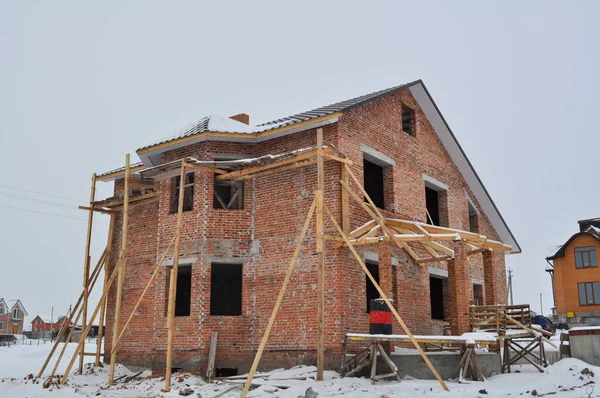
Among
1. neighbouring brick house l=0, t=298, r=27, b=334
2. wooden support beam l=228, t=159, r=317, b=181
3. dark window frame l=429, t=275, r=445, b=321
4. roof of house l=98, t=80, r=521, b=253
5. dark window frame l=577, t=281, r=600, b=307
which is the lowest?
neighbouring brick house l=0, t=298, r=27, b=334

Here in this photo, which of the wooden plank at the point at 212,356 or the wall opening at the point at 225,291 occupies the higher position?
the wall opening at the point at 225,291

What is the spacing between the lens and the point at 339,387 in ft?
38.1

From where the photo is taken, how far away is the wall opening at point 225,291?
1633 centimetres

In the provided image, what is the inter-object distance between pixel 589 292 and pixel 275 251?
28.1m

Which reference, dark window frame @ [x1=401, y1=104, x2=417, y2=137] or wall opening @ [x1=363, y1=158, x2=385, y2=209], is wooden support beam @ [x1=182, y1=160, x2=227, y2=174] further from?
dark window frame @ [x1=401, y1=104, x2=417, y2=137]

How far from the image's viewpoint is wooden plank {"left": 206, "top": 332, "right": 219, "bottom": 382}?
13859 millimetres

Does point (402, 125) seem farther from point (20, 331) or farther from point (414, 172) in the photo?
point (20, 331)

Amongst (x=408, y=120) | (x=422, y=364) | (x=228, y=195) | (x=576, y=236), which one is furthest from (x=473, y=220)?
(x=576, y=236)

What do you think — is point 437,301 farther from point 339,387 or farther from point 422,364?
point 339,387

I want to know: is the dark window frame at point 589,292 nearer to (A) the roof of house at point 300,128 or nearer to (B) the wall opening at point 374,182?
(A) the roof of house at point 300,128

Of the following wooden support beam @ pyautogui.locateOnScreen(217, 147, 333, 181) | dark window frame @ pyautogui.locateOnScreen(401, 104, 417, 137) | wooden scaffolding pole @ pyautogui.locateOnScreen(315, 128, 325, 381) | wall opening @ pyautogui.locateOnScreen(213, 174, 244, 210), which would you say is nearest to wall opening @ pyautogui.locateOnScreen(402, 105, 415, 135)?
dark window frame @ pyautogui.locateOnScreen(401, 104, 417, 137)

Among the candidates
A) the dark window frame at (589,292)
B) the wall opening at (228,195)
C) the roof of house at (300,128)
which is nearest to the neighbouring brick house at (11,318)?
the roof of house at (300,128)

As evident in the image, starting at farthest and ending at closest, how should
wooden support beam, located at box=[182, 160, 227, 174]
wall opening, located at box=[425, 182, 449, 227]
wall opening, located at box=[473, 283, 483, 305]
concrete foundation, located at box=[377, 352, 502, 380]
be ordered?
1. wall opening, located at box=[473, 283, 483, 305]
2. wall opening, located at box=[425, 182, 449, 227]
3. wooden support beam, located at box=[182, 160, 227, 174]
4. concrete foundation, located at box=[377, 352, 502, 380]

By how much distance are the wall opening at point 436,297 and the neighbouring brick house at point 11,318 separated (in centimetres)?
7069
